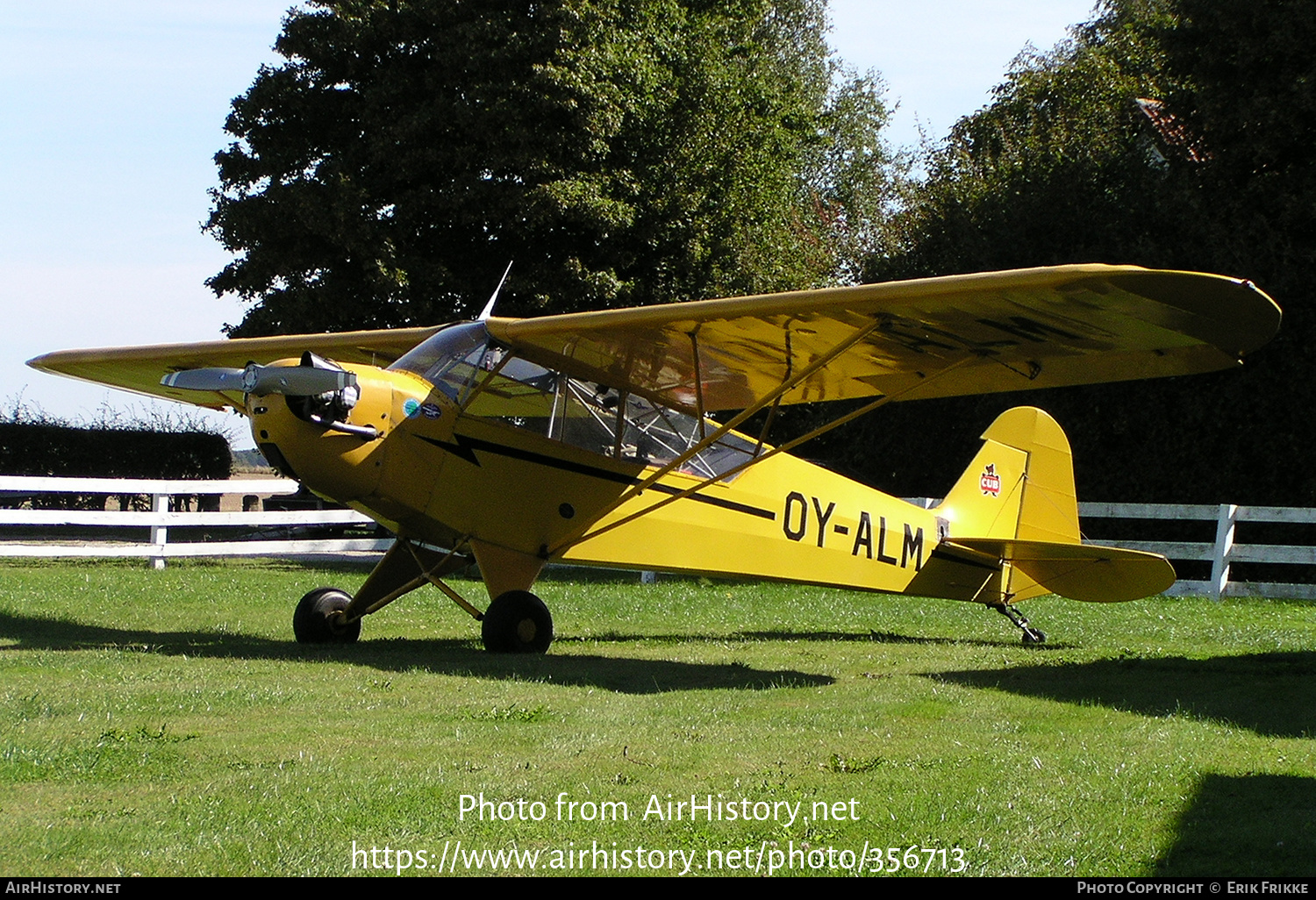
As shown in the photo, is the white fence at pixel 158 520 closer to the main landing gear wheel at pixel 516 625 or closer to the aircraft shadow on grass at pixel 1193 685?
the main landing gear wheel at pixel 516 625

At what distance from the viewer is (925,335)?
8875mm

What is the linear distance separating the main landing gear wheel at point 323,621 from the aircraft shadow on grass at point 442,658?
12cm

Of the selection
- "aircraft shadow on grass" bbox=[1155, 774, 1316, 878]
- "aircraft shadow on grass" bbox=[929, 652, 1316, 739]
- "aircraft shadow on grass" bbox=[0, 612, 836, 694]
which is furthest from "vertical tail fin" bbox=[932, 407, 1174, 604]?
"aircraft shadow on grass" bbox=[1155, 774, 1316, 878]

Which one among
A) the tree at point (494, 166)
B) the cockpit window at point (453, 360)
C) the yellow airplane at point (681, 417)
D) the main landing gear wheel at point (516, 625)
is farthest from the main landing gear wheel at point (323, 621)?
the tree at point (494, 166)

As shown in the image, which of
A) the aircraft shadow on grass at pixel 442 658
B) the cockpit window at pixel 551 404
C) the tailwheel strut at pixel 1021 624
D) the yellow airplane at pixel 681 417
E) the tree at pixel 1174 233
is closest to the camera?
the yellow airplane at pixel 681 417

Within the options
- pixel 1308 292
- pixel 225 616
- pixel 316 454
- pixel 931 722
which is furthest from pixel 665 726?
pixel 1308 292

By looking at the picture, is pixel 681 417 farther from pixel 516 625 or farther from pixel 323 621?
pixel 323 621

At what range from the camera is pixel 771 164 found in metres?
24.5

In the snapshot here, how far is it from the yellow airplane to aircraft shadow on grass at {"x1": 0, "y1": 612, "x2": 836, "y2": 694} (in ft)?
1.22

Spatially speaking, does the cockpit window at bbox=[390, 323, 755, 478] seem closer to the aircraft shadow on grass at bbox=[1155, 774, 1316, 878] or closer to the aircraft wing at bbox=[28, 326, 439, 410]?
the aircraft wing at bbox=[28, 326, 439, 410]

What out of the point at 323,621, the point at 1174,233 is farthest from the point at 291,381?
the point at 1174,233

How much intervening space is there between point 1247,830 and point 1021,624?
7269 millimetres

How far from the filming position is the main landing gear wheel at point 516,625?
9.28 meters

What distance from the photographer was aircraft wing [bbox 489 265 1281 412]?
7.34 metres
